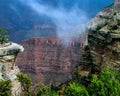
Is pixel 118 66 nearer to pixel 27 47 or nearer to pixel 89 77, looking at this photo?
pixel 89 77

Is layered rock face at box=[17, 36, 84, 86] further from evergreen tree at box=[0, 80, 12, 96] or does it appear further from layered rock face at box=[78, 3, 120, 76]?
evergreen tree at box=[0, 80, 12, 96]

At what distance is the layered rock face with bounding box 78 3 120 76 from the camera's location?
39.5m

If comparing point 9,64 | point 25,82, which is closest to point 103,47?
point 25,82

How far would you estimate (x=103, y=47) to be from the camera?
41.2 meters

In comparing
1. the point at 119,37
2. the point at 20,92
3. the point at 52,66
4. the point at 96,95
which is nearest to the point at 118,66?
the point at 119,37

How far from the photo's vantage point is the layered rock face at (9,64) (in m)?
36.9

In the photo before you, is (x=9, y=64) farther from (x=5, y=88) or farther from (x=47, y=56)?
(x=47, y=56)

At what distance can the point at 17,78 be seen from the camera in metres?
37.3

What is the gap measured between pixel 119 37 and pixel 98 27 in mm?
4732

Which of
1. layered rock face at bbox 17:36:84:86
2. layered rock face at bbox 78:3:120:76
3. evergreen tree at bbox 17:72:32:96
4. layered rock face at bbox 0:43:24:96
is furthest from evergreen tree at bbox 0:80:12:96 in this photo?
layered rock face at bbox 17:36:84:86

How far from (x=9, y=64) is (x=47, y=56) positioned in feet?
308

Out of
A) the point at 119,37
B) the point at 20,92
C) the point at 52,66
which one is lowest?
the point at 52,66

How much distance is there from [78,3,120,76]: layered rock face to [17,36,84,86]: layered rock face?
72780 mm

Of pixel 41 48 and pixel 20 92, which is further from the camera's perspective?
pixel 41 48
